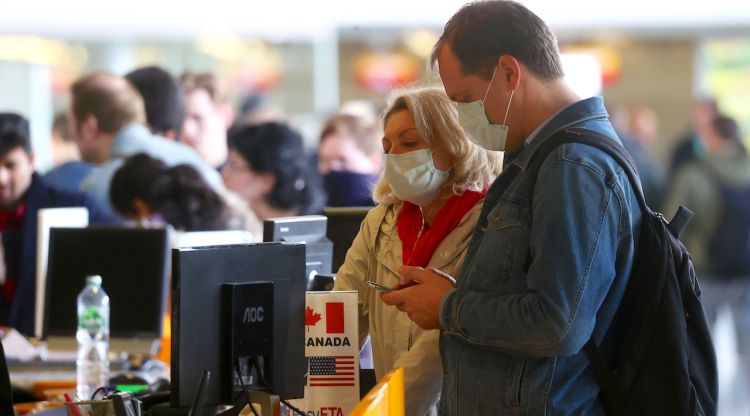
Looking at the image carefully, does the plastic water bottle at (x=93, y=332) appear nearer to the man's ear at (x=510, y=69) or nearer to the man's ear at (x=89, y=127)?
the man's ear at (x=510, y=69)

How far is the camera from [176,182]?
5223 mm

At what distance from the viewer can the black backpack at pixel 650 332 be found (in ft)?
7.55

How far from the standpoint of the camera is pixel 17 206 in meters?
5.36

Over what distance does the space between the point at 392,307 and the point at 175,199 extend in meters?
2.36

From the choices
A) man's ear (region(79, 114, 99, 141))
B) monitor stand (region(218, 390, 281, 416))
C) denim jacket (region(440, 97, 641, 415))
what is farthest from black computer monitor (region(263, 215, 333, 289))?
man's ear (region(79, 114, 99, 141))

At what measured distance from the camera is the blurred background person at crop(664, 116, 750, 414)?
8336 mm

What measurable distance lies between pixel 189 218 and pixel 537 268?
316 centimetres

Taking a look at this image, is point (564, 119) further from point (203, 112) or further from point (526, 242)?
point (203, 112)

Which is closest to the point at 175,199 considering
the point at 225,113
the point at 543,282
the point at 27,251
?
the point at 27,251

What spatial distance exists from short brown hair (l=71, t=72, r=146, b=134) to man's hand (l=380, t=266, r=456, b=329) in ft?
13.7

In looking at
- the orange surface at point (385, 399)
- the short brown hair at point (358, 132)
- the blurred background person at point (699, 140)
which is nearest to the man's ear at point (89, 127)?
the short brown hair at point (358, 132)

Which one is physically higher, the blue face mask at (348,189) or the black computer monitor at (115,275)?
the blue face mask at (348,189)

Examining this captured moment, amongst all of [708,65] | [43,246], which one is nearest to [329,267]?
[43,246]

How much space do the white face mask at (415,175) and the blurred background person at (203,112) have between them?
14.1ft
